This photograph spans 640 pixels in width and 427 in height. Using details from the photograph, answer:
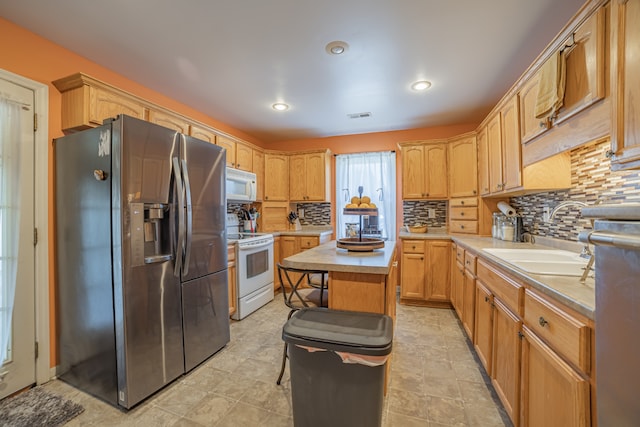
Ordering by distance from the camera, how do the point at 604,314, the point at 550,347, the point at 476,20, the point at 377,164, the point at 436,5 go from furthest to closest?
the point at 377,164 → the point at 476,20 → the point at 436,5 → the point at 550,347 → the point at 604,314

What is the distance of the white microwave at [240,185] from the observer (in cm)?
322

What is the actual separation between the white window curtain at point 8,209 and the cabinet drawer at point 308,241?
2.76 metres

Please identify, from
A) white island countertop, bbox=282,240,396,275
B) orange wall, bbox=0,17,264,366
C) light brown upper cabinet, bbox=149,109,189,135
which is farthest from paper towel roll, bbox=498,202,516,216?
orange wall, bbox=0,17,264,366

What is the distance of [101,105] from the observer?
196 centimetres

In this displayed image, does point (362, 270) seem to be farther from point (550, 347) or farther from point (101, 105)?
point (101, 105)

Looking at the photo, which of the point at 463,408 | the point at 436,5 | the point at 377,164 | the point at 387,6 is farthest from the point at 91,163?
the point at 377,164

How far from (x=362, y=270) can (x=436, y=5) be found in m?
1.67

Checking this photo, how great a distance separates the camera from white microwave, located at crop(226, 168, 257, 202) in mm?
3220

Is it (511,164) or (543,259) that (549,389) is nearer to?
(543,259)

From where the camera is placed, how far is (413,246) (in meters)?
3.34

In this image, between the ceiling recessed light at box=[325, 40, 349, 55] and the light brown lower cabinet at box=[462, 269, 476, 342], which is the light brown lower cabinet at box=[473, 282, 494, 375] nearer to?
the light brown lower cabinet at box=[462, 269, 476, 342]

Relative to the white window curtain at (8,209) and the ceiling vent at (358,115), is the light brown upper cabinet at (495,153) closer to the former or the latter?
the ceiling vent at (358,115)

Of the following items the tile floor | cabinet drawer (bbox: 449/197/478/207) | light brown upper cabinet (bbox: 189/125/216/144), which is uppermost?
light brown upper cabinet (bbox: 189/125/216/144)

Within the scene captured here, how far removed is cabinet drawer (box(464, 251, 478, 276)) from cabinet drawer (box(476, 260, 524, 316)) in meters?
0.17
